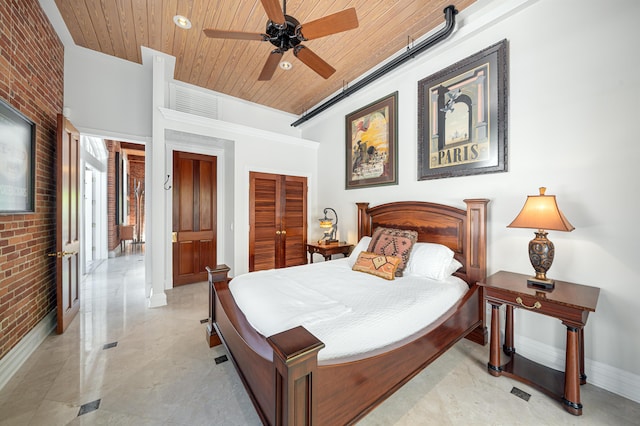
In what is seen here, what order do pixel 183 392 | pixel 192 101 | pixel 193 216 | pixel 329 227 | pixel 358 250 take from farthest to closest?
pixel 193 216
pixel 329 227
pixel 192 101
pixel 358 250
pixel 183 392

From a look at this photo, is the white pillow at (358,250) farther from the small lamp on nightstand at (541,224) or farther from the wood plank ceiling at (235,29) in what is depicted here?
the wood plank ceiling at (235,29)

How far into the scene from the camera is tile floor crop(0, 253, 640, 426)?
1.49 m

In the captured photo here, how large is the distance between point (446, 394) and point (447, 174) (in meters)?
2.04

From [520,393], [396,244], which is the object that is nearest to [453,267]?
[396,244]

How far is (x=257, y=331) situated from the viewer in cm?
154

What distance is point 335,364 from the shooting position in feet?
3.82

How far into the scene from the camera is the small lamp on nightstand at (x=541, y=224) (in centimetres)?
174

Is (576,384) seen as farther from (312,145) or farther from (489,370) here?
(312,145)

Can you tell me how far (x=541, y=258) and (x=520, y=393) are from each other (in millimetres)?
988

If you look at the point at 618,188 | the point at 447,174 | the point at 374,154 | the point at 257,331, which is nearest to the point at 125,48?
the point at 374,154

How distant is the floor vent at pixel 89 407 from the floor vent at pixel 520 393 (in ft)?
9.37

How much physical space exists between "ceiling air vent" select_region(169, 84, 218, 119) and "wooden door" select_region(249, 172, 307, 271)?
1370mm

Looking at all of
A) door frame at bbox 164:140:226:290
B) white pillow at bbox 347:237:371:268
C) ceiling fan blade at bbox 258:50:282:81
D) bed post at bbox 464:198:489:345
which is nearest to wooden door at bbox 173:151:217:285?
door frame at bbox 164:140:226:290

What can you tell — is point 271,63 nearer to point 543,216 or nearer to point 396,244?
point 396,244
